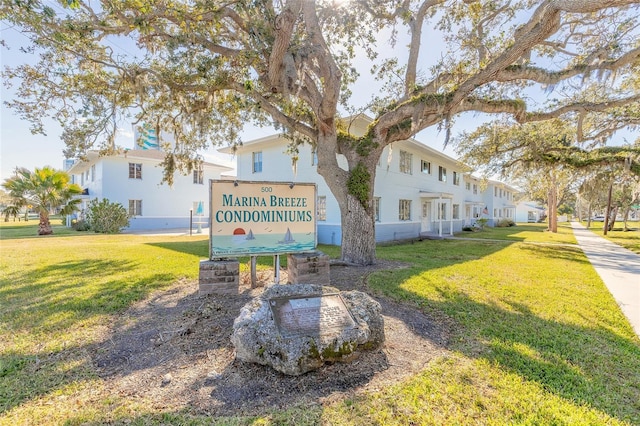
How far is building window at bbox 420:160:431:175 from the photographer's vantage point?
776 inches

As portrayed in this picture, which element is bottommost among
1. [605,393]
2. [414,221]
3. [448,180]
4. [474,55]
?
[605,393]

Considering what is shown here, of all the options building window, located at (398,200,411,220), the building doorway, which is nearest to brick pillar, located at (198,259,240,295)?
building window, located at (398,200,411,220)

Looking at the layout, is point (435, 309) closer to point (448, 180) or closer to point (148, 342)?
point (148, 342)

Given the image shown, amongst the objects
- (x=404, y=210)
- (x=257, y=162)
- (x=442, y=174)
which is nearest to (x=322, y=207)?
(x=257, y=162)

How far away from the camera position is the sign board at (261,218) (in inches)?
210

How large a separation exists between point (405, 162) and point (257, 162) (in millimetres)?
8985

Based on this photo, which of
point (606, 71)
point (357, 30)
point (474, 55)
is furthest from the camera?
point (474, 55)

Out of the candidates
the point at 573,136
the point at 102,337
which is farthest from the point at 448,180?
the point at 102,337

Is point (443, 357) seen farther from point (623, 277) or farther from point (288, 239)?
point (623, 277)

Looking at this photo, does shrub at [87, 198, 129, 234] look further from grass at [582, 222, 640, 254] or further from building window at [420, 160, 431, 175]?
grass at [582, 222, 640, 254]

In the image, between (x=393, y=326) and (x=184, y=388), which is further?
(x=393, y=326)

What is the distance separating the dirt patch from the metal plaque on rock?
0.39 m

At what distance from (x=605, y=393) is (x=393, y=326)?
2206 mm

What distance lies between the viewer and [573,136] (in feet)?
46.3
